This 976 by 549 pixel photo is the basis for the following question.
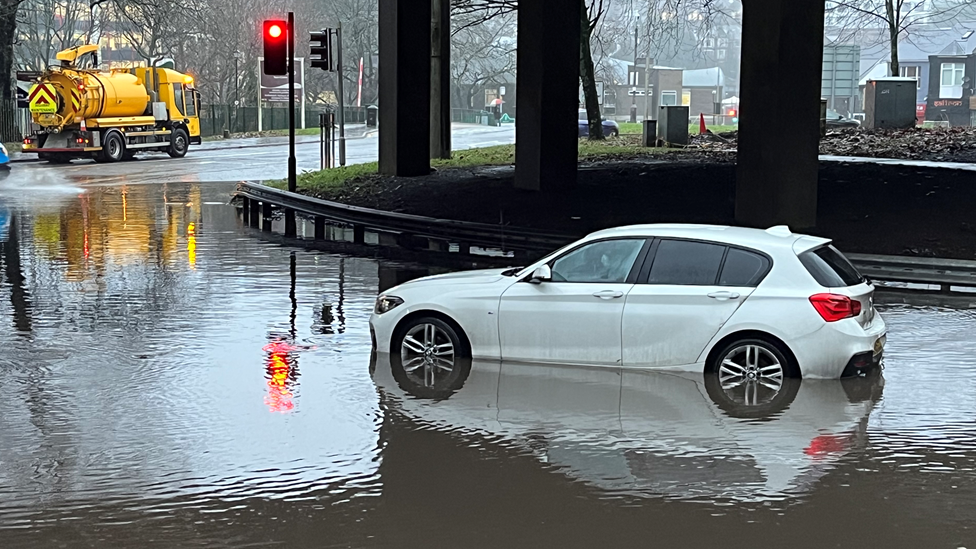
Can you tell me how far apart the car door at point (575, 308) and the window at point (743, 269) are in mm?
687

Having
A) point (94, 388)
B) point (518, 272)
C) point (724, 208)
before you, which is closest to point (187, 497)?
point (94, 388)

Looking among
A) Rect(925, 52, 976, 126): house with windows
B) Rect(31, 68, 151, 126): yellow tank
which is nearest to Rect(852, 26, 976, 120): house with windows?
Rect(925, 52, 976, 126): house with windows

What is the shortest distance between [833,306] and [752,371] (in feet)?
2.59

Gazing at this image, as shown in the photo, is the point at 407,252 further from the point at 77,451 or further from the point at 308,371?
the point at 77,451

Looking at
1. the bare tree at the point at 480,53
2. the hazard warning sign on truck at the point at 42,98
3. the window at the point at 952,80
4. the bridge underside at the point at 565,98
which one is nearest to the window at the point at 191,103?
the hazard warning sign on truck at the point at 42,98

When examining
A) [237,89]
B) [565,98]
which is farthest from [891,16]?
[237,89]

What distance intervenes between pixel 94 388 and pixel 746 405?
16.2ft

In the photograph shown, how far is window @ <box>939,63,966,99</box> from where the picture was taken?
98188 millimetres

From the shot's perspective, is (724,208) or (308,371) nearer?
(308,371)

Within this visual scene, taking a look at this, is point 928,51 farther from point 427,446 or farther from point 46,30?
point 427,446

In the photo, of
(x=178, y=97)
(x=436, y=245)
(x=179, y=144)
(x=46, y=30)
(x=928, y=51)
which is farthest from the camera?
(x=928, y=51)

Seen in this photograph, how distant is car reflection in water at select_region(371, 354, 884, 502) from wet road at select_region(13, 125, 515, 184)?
2434cm

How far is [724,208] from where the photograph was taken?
21938 mm

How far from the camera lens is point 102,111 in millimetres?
42656
